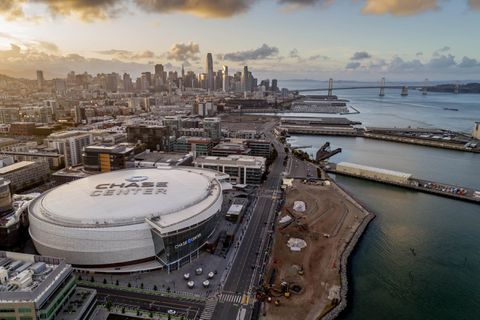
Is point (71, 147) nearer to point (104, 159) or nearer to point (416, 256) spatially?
point (104, 159)

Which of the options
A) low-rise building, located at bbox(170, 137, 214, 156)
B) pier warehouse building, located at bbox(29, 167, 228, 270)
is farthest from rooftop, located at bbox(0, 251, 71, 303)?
low-rise building, located at bbox(170, 137, 214, 156)

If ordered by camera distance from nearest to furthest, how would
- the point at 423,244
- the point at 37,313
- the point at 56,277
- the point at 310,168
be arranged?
the point at 37,313
the point at 56,277
the point at 423,244
the point at 310,168

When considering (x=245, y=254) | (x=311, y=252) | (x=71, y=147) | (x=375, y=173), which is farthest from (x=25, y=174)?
(x=375, y=173)

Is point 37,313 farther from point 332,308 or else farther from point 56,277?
point 332,308

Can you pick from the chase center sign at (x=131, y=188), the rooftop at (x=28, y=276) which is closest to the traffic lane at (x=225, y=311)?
the rooftop at (x=28, y=276)

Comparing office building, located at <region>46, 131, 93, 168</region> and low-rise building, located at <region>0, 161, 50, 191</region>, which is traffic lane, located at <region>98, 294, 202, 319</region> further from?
office building, located at <region>46, 131, 93, 168</region>

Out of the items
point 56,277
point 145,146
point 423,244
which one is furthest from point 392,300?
point 145,146
